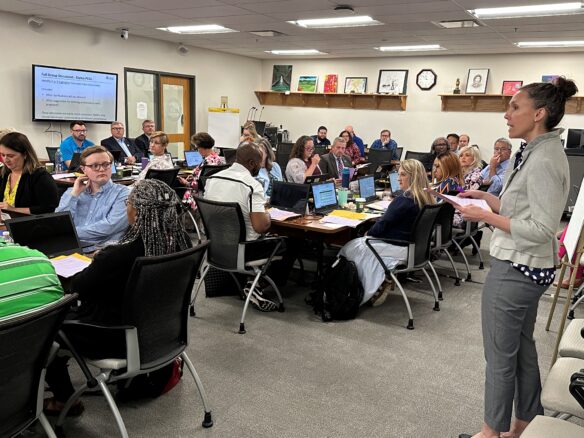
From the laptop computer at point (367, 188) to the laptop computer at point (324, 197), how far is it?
0.54 meters

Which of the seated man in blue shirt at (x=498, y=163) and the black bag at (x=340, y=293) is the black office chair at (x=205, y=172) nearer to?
the black bag at (x=340, y=293)

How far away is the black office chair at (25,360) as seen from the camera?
1.35m

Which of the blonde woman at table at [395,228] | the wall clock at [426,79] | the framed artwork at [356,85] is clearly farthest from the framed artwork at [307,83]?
the blonde woman at table at [395,228]

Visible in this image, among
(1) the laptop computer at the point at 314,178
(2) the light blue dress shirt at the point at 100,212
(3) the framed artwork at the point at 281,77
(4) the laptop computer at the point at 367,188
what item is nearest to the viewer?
(2) the light blue dress shirt at the point at 100,212

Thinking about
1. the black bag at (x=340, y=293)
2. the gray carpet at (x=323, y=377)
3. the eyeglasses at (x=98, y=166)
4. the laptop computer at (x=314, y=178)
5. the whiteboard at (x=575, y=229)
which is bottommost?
the gray carpet at (x=323, y=377)

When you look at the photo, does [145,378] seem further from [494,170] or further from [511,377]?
[494,170]

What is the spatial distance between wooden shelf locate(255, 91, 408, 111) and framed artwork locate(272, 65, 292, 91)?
0.15 metres

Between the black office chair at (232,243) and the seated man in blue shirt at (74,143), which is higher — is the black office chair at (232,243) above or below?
below

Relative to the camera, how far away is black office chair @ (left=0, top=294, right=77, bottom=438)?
1.35 meters

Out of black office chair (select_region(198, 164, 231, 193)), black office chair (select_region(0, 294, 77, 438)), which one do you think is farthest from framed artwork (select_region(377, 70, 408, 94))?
black office chair (select_region(0, 294, 77, 438))

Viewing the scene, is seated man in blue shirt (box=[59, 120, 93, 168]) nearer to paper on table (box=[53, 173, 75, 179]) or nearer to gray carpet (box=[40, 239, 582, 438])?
paper on table (box=[53, 173, 75, 179])

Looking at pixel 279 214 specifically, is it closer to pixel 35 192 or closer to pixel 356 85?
pixel 35 192

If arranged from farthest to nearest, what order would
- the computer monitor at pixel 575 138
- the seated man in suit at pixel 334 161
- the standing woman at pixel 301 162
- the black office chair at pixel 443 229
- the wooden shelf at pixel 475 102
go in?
the wooden shelf at pixel 475 102, the computer monitor at pixel 575 138, the seated man in suit at pixel 334 161, the standing woman at pixel 301 162, the black office chair at pixel 443 229

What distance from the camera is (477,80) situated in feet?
30.9
